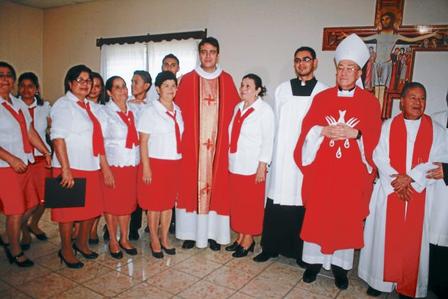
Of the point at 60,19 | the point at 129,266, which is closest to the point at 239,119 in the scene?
the point at 129,266

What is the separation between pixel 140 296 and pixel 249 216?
1133 mm

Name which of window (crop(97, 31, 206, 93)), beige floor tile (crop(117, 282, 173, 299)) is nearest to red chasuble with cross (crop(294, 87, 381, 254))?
beige floor tile (crop(117, 282, 173, 299))

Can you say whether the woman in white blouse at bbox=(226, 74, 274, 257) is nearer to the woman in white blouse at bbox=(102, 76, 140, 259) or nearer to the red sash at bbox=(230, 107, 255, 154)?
the red sash at bbox=(230, 107, 255, 154)

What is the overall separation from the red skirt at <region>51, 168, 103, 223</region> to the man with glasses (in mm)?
1490

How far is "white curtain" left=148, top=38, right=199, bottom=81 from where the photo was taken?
5652 millimetres

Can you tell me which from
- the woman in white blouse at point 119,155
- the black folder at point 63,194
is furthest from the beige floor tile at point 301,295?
the black folder at point 63,194

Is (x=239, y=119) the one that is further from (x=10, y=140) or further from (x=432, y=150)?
(x=10, y=140)

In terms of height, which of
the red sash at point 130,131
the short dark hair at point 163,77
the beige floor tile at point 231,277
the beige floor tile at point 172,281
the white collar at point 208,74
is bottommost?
the beige floor tile at point 231,277

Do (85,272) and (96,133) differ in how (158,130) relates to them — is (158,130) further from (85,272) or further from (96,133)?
(85,272)

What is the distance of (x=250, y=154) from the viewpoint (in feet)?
9.76

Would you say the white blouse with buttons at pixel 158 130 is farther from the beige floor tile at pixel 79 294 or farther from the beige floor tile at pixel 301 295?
the beige floor tile at pixel 301 295

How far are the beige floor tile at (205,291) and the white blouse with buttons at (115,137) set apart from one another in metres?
1.18

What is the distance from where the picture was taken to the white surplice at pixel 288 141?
114 inches

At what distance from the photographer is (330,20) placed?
395 cm
